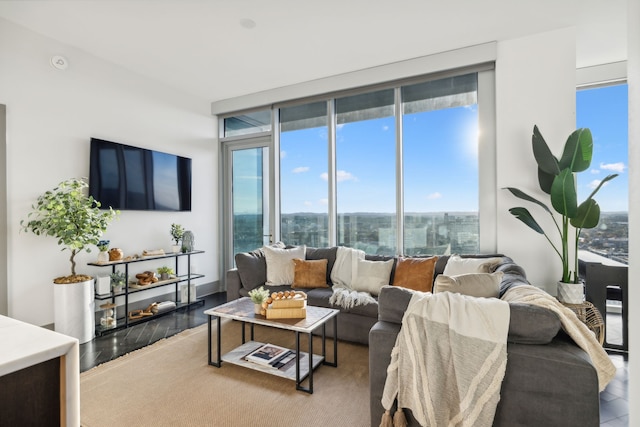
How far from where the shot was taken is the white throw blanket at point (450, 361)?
1417 mm

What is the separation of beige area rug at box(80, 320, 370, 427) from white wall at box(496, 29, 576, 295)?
2035mm

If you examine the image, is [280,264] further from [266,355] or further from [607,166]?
[607,166]

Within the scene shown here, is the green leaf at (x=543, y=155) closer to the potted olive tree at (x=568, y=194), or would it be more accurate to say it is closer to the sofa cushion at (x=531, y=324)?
the potted olive tree at (x=568, y=194)

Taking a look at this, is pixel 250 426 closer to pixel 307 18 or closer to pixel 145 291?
pixel 145 291

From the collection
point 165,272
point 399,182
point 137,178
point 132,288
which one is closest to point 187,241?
point 165,272

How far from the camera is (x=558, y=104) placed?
3197 millimetres

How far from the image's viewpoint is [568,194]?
2.73 metres

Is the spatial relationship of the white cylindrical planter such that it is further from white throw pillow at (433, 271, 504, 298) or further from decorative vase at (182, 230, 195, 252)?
white throw pillow at (433, 271, 504, 298)

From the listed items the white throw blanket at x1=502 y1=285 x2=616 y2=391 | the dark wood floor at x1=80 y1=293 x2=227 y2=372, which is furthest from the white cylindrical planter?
the white throw blanket at x1=502 y1=285 x2=616 y2=391

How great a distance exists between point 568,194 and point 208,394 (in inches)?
129

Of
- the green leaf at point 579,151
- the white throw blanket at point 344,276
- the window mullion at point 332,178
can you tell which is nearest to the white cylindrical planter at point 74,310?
the white throw blanket at point 344,276

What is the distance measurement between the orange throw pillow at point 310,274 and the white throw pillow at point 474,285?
5.53ft

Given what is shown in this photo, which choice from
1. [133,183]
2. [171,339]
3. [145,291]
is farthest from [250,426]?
[133,183]

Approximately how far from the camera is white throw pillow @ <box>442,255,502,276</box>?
2.86m
